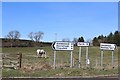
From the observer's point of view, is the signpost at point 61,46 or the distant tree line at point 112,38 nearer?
the signpost at point 61,46

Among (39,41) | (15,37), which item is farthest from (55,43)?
(39,41)

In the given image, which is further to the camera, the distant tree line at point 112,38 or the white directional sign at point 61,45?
the distant tree line at point 112,38

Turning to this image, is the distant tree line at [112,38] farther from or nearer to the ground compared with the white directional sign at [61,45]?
farther from the ground

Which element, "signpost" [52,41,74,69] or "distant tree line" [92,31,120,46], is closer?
"signpost" [52,41,74,69]

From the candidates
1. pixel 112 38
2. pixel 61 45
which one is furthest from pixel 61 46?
pixel 112 38

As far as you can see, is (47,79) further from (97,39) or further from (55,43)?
(97,39)

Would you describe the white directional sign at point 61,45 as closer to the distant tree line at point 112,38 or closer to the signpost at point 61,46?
the signpost at point 61,46

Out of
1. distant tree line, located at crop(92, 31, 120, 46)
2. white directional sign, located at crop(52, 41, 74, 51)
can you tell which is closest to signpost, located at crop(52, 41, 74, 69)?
white directional sign, located at crop(52, 41, 74, 51)

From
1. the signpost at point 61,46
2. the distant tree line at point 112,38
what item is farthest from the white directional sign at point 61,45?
the distant tree line at point 112,38

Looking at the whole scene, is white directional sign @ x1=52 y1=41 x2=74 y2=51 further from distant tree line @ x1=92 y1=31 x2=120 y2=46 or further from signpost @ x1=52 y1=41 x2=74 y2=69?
distant tree line @ x1=92 y1=31 x2=120 y2=46

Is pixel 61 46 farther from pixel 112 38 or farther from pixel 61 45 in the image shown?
pixel 112 38

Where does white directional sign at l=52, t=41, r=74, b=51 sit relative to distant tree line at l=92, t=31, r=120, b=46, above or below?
below

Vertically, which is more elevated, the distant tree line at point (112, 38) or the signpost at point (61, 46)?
the distant tree line at point (112, 38)

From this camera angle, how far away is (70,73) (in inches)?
705
